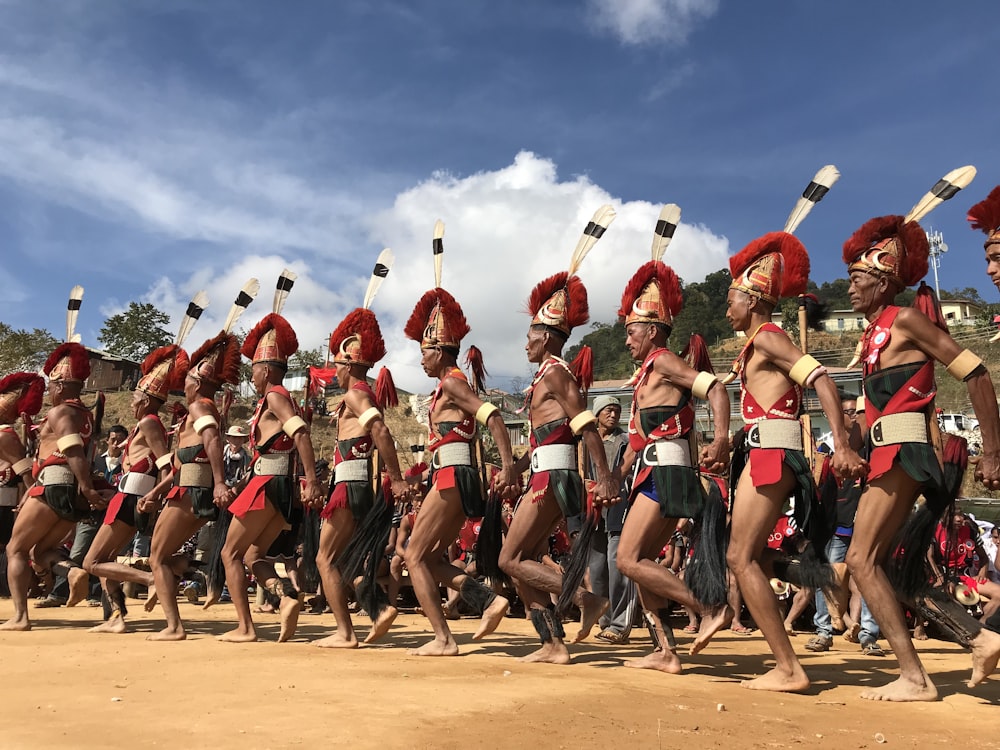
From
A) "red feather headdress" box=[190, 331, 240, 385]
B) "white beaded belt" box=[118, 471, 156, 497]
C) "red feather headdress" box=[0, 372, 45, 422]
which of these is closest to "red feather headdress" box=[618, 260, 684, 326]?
"red feather headdress" box=[190, 331, 240, 385]

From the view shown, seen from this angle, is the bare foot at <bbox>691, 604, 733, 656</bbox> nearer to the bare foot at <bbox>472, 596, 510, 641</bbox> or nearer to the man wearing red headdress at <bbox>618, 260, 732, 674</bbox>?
the man wearing red headdress at <bbox>618, 260, 732, 674</bbox>

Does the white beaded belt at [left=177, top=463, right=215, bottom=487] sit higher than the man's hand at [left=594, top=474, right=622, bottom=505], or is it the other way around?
the white beaded belt at [left=177, top=463, right=215, bottom=487]

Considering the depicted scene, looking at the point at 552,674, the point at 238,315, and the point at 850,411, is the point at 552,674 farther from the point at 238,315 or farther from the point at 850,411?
the point at 238,315

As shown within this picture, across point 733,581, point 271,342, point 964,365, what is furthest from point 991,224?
point 271,342

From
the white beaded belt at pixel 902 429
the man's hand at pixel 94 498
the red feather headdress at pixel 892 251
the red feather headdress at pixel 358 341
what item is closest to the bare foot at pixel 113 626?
the man's hand at pixel 94 498

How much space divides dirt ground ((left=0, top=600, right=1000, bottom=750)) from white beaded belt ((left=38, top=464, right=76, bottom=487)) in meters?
1.92

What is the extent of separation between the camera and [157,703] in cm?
416

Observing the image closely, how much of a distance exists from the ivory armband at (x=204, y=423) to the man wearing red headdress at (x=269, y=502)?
32cm

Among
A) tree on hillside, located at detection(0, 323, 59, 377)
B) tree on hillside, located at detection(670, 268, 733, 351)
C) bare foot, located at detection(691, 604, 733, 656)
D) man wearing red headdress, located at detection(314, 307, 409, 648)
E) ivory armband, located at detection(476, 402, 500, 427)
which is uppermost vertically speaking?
tree on hillside, located at detection(670, 268, 733, 351)

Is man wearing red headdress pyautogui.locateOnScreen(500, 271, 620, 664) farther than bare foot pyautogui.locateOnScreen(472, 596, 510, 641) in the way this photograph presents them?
No

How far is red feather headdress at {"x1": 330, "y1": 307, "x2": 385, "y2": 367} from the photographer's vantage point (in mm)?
7438

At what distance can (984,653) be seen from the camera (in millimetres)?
4527

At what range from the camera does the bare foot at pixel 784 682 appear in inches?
187

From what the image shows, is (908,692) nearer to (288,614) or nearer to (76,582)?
(288,614)
